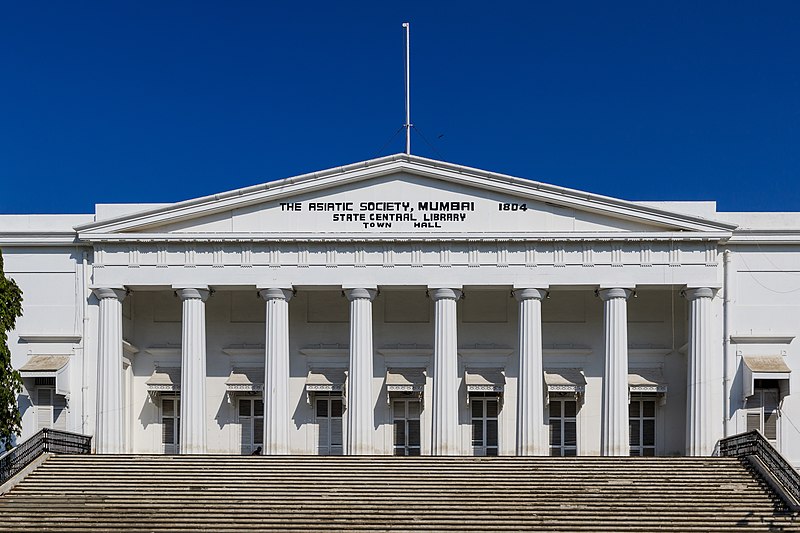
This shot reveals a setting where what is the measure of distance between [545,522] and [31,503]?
→ 14.3 metres

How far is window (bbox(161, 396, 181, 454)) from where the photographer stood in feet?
142

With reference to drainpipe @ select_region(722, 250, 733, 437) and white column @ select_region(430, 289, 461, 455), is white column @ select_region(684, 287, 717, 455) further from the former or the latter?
white column @ select_region(430, 289, 461, 455)

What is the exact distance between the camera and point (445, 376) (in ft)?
130

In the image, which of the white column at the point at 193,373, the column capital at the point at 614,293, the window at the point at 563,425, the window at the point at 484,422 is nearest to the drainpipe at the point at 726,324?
the column capital at the point at 614,293

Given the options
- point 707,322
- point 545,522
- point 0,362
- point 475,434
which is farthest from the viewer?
point 475,434

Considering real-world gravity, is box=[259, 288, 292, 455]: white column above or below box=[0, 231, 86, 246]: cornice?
below

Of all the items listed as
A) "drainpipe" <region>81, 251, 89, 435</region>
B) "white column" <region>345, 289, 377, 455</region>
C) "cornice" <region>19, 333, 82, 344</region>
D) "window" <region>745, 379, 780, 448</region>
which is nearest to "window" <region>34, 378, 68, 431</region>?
"drainpipe" <region>81, 251, 89, 435</region>

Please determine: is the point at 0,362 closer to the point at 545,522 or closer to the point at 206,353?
the point at 206,353

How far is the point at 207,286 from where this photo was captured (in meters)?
40.3

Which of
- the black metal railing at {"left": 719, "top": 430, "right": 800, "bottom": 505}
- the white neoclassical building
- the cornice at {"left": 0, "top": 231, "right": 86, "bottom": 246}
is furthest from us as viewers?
the cornice at {"left": 0, "top": 231, "right": 86, "bottom": 246}

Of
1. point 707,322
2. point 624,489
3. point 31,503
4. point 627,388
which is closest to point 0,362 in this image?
point 31,503

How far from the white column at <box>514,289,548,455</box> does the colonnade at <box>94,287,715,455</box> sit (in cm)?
3

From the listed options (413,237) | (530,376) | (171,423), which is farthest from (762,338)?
(171,423)

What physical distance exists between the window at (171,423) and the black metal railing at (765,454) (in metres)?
20.0
